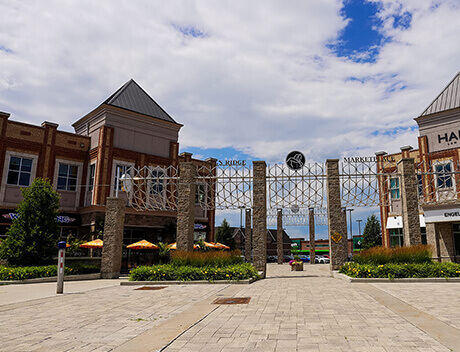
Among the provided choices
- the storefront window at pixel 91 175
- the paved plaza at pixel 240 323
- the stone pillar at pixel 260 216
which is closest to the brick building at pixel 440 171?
the stone pillar at pixel 260 216

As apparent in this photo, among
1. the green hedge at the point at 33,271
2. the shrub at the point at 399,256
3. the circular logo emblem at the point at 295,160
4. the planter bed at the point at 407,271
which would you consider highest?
the circular logo emblem at the point at 295,160

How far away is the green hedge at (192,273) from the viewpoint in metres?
14.9

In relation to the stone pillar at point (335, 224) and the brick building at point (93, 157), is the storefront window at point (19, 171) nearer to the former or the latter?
the brick building at point (93, 157)

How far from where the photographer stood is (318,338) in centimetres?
561

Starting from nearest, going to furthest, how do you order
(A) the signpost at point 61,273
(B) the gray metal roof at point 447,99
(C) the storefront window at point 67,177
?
1. (A) the signpost at point 61,273
2. (B) the gray metal roof at point 447,99
3. (C) the storefront window at point 67,177

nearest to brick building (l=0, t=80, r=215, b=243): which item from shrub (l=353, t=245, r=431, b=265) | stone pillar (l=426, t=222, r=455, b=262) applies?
shrub (l=353, t=245, r=431, b=265)

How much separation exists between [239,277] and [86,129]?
22.6 m

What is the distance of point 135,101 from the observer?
104ft

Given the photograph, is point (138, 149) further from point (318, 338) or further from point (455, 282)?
point (318, 338)

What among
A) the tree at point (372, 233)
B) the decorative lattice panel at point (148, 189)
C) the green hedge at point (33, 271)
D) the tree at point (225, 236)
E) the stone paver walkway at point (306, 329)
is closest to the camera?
the stone paver walkway at point (306, 329)

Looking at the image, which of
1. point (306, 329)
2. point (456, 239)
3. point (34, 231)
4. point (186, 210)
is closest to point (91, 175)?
point (34, 231)

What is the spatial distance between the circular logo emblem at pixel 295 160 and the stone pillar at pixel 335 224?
1.71 metres

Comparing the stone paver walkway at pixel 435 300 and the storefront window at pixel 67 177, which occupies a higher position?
the storefront window at pixel 67 177

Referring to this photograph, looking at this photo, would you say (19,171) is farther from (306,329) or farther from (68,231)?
(306,329)
